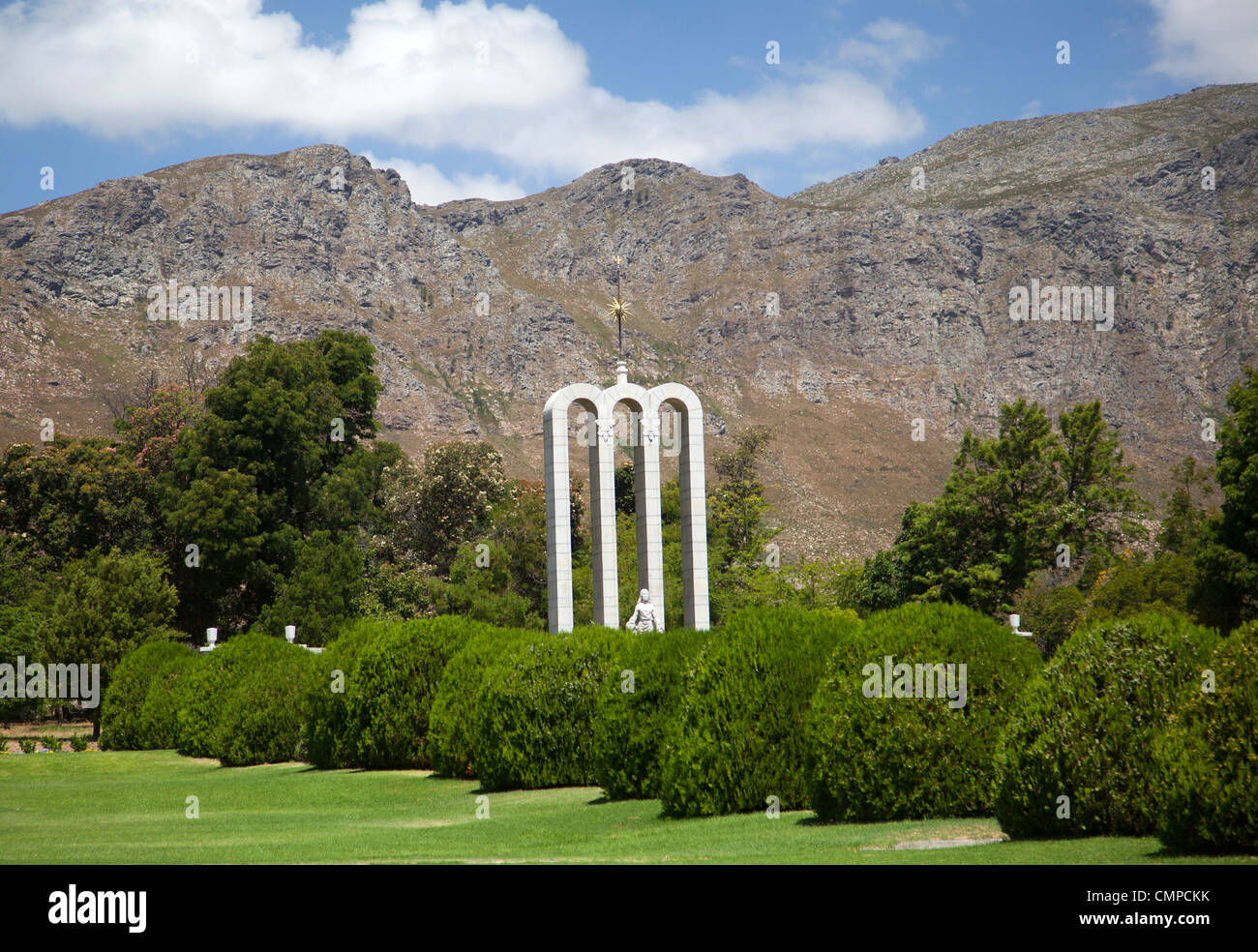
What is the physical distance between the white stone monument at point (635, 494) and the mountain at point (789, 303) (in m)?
82.7

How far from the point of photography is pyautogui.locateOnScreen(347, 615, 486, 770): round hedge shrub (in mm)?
19094

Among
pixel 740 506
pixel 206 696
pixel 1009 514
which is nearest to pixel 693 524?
pixel 206 696

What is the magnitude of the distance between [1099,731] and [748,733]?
4.24 metres

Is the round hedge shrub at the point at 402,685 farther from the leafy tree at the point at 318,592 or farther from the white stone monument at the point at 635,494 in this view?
the leafy tree at the point at 318,592

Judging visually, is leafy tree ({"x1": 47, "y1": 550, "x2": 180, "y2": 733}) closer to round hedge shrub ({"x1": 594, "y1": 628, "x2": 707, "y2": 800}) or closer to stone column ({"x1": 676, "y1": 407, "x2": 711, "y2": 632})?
stone column ({"x1": 676, "y1": 407, "x2": 711, "y2": 632})

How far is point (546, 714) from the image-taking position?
16.1m

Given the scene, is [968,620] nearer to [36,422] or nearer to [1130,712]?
[1130,712]

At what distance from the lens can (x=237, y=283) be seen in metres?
149

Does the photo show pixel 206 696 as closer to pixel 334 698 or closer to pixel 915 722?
pixel 334 698

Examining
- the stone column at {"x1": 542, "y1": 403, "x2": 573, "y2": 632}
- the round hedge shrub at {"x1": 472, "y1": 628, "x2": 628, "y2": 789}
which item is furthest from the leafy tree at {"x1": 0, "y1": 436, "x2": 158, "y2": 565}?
the round hedge shrub at {"x1": 472, "y1": 628, "x2": 628, "y2": 789}

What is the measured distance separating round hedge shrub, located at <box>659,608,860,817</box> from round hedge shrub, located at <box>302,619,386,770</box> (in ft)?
29.7
